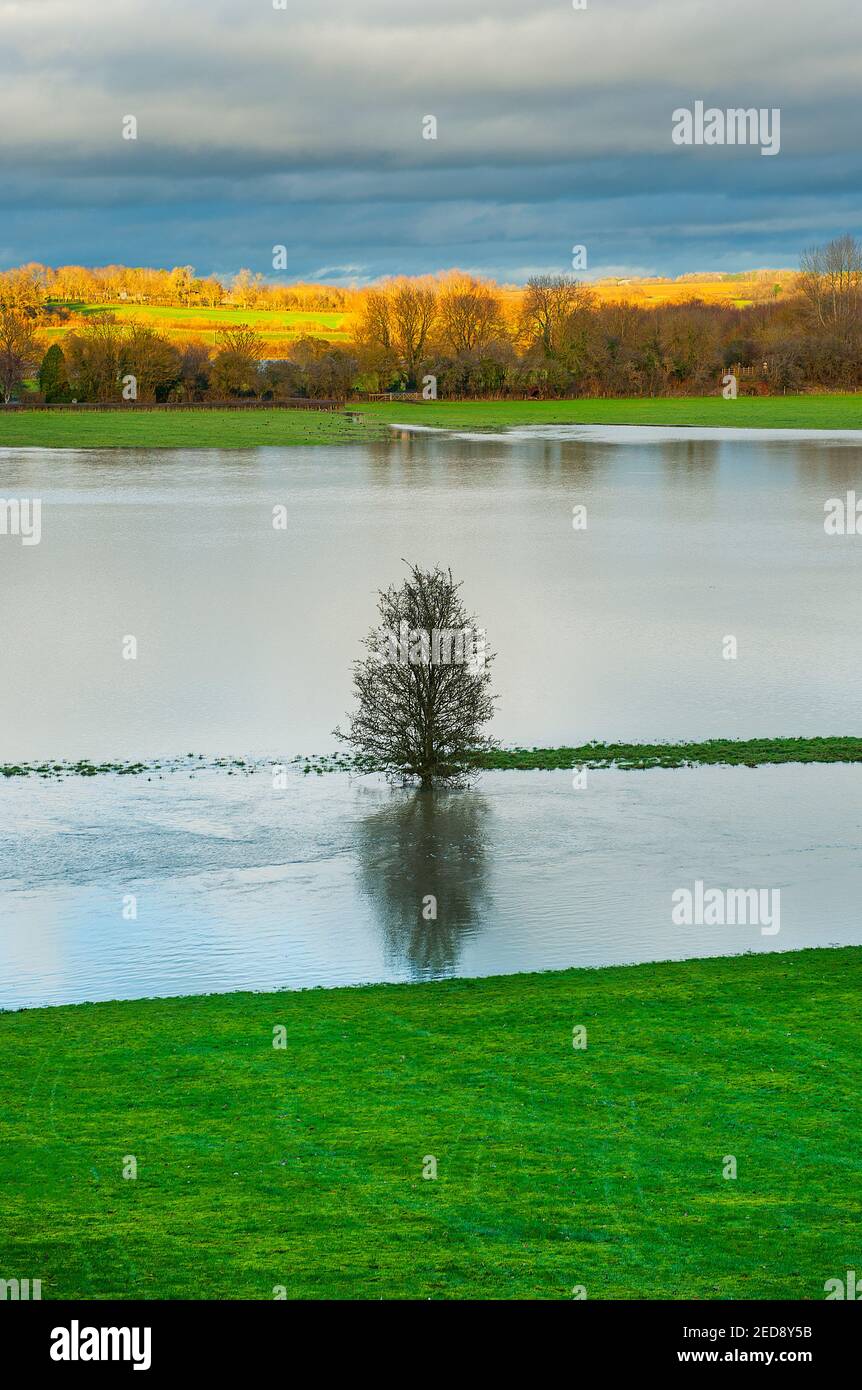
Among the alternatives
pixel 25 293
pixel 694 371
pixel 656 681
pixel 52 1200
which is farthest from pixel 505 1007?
pixel 25 293

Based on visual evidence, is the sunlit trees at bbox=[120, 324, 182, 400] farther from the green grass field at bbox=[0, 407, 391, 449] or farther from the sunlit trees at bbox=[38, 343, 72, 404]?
the green grass field at bbox=[0, 407, 391, 449]

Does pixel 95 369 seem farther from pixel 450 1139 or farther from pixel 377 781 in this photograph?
pixel 450 1139

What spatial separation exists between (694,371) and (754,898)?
104866 millimetres

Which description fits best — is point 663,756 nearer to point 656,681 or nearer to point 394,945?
point 656,681

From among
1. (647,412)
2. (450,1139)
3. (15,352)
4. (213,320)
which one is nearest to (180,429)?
(647,412)

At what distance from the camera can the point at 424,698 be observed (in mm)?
19062

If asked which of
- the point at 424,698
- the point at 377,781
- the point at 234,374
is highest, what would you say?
the point at 234,374

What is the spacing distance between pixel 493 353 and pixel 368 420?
24604mm

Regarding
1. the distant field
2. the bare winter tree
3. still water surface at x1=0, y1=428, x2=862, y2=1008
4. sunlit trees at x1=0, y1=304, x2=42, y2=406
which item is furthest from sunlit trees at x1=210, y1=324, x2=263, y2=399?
the bare winter tree

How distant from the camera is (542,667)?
81.9 ft

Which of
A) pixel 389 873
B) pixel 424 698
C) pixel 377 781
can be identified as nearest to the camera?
pixel 389 873

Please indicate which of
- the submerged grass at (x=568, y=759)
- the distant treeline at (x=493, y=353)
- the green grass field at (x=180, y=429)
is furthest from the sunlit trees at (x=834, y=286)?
the submerged grass at (x=568, y=759)

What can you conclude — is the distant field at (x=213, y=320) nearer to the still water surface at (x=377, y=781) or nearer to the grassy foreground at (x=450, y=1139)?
the still water surface at (x=377, y=781)

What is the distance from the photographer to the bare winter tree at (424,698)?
62.2 ft
